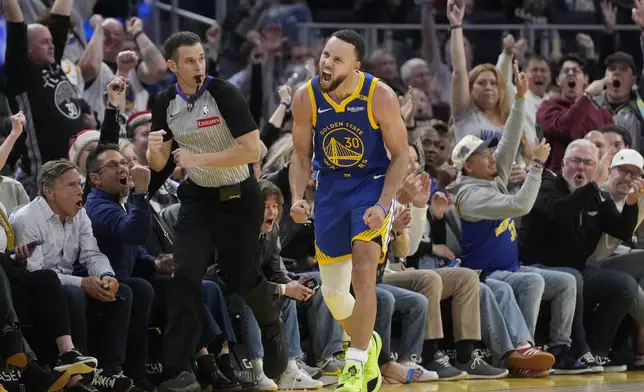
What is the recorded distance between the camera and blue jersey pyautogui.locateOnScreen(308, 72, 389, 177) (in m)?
7.02

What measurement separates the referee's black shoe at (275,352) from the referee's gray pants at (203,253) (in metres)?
0.29

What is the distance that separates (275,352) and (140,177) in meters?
1.34

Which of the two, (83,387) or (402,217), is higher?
(402,217)

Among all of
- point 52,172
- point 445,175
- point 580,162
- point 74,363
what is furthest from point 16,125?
point 580,162

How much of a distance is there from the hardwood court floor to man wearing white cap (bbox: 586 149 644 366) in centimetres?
68

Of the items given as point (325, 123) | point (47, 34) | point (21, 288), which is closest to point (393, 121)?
point (325, 123)

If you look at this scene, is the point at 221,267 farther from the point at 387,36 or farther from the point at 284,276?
the point at 387,36

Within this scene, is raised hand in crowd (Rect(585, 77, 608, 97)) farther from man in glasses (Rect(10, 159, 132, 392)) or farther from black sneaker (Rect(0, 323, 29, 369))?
black sneaker (Rect(0, 323, 29, 369))

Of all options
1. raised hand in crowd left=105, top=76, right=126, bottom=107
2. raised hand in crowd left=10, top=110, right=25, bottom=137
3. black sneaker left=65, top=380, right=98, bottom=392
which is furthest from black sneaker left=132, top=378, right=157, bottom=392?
raised hand in crowd left=105, top=76, right=126, bottom=107

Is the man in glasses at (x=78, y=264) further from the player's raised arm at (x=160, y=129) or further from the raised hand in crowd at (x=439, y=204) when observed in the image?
the raised hand in crowd at (x=439, y=204)

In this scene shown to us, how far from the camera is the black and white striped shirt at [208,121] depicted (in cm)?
728

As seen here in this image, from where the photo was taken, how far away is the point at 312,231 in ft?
28.6

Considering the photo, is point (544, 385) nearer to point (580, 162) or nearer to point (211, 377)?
point (580, 162)

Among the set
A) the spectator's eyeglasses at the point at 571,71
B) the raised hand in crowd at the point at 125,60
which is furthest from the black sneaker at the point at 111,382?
the spectator's eyeglasses at the point at 571,71
